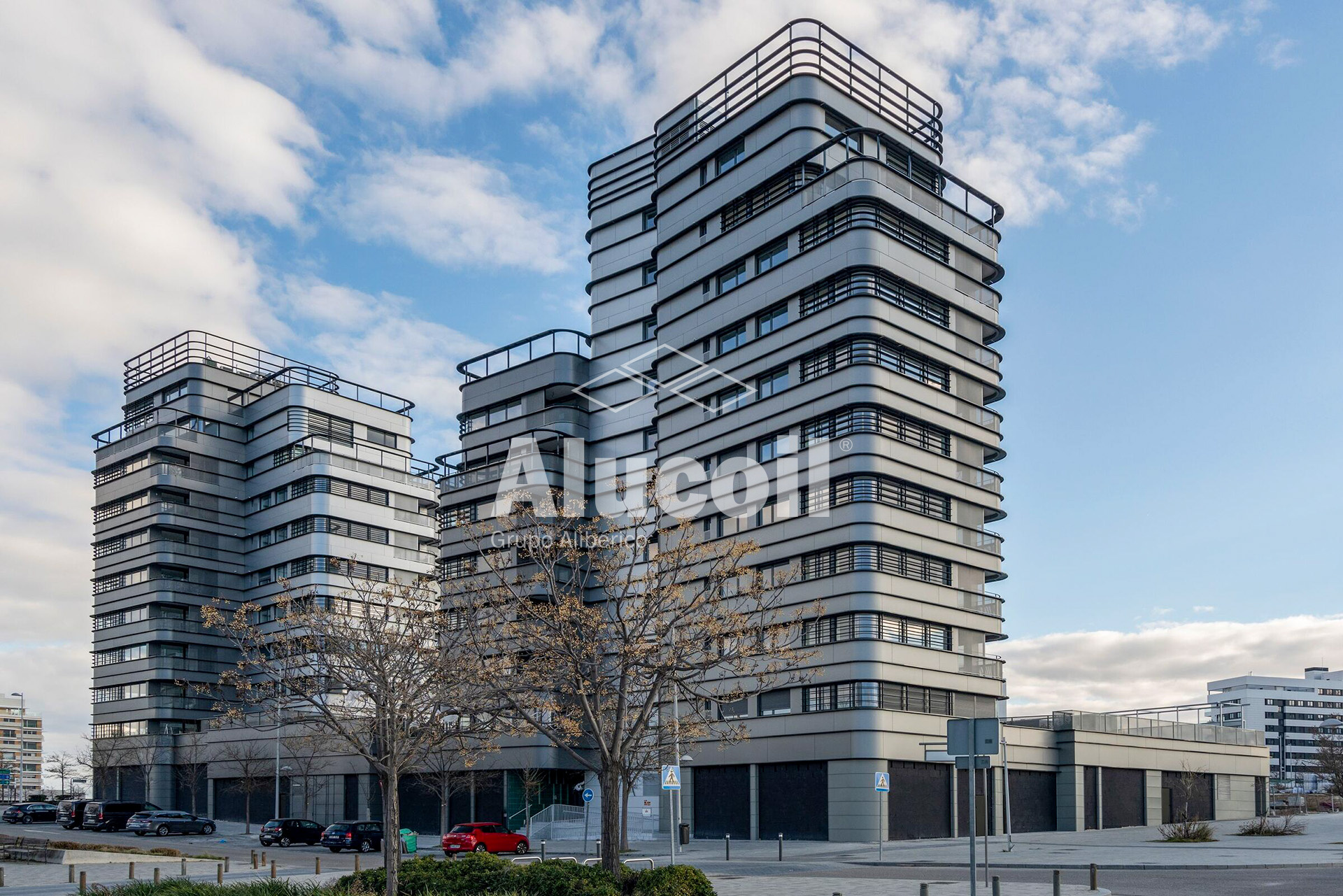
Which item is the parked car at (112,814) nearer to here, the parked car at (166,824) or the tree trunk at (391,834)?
the parked car at (166,824)

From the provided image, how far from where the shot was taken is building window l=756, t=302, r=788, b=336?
190 ft

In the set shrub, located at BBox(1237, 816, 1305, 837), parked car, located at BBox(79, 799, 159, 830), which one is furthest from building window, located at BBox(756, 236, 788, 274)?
parked car, located at BBox(79, 799, 159, 830)

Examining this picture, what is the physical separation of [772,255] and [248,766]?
4991 cm

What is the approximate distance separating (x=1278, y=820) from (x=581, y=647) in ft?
141

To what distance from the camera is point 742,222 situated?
199ft

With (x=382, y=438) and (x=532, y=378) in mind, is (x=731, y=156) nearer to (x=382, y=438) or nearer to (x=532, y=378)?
(x=532, y=378)

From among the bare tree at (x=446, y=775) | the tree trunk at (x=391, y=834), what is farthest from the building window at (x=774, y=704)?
the tree trunk at (x=391, y=834)

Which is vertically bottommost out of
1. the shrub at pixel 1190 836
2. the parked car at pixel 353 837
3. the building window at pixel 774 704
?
the parked car at pixel 353 837

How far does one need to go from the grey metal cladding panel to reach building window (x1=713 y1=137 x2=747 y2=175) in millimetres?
16281

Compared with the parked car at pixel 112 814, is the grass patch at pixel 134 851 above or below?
above

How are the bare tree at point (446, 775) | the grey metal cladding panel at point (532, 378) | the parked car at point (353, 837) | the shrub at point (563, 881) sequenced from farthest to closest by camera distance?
the grey metal cladding panel at point (532, 378) < the bare tree at point (446, 775) < the parked car at point (353, 837) < the shrub at point (563, 881)

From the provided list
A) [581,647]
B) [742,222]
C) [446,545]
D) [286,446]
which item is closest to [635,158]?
[742,222]

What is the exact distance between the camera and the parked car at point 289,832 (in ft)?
177

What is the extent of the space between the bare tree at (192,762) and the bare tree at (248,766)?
236 cm
